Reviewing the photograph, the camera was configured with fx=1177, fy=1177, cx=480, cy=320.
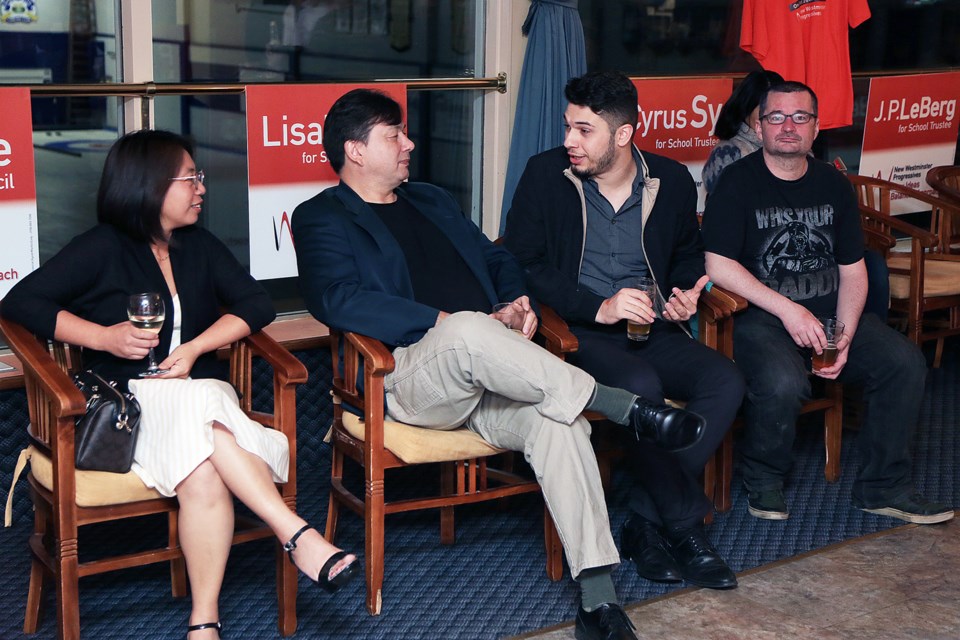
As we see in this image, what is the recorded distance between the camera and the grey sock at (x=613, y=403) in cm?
296

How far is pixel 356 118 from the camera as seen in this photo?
3.18 m

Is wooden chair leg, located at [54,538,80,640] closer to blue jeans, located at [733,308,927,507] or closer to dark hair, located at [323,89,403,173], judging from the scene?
dark hair, located at [323,89,403,173]

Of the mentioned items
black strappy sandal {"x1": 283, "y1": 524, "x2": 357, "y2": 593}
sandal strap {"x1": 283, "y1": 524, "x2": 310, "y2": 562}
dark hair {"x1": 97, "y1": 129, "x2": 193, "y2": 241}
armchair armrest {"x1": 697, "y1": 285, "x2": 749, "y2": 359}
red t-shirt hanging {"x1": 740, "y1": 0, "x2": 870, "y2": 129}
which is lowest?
black strappy sandal {"x1": 283, "y1": 524, "x2": 357, "y2": 593}

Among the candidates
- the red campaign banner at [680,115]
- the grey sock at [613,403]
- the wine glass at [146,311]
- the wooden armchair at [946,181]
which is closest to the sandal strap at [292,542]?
the wine glass at [146,311]

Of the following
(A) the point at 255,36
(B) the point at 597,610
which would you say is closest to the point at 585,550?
(B) the point at 597,610

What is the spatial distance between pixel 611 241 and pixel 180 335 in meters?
1.28

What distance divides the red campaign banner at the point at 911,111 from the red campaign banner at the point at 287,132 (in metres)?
2.76

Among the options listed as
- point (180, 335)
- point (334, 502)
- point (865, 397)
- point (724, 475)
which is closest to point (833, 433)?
point (865, 397)

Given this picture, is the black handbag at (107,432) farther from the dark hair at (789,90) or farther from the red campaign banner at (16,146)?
the dark hair at (789,90)

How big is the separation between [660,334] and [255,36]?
190cm

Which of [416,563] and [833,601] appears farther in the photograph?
[416,563]

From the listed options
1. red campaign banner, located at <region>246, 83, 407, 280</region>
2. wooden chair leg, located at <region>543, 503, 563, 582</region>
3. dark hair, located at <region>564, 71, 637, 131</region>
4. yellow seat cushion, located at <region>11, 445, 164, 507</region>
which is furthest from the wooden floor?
red campaign banner, located at <region>246, 83, 407, 280</region>

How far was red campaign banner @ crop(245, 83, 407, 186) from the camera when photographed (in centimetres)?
392

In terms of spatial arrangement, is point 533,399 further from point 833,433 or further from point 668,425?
point 833,433
